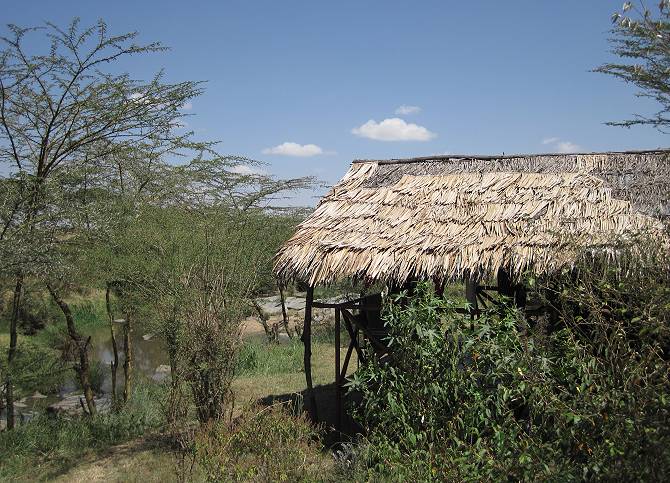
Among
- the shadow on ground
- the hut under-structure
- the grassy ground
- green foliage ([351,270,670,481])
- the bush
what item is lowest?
the grassy ground

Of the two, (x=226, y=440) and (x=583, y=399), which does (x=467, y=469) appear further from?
(x=226, y=440)

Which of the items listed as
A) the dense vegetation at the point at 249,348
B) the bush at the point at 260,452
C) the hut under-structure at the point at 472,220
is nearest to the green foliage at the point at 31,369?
the dense vegetation at the point at 249,348

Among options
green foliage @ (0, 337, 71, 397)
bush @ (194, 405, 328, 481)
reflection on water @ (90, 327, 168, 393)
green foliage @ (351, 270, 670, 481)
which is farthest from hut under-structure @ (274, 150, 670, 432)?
reflection on water @ (90, 327, 168, 393)

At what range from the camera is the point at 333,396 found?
8438 millimetres

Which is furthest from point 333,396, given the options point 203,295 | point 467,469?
point 467,469

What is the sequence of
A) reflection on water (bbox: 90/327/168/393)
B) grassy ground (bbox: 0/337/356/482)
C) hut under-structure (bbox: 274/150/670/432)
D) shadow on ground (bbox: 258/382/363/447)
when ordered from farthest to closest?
reflection on water (bbox: 90/327/168/393), shadow on ground (bbox: 258/382/363/447), grassy ground (bbox: 0/337/356/482), hut under-structure (bbox: 274/150/670/432)

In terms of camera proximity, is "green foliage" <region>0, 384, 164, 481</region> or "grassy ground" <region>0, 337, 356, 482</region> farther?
"green foliage" <region>0, 384, 164, 481</region>

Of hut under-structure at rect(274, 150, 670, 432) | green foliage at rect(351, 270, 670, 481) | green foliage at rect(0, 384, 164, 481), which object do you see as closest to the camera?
green foliage at rect(351, 270, 670, 481)

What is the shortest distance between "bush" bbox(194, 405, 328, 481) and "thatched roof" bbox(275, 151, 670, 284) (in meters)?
1.87

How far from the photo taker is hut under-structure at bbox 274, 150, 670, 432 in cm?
552

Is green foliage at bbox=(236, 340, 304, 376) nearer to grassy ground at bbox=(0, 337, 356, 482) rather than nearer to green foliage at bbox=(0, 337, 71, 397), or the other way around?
grassy ground at bbox=(0, 337, 356, 482)

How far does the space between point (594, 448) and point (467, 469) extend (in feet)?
2.23

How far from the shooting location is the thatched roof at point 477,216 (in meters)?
5.53

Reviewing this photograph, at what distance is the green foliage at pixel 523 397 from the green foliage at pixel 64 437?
385cm
